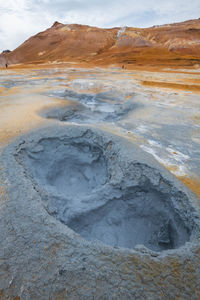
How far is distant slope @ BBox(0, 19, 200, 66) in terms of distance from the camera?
1089 inches

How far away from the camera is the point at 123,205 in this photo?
2646 millimetres

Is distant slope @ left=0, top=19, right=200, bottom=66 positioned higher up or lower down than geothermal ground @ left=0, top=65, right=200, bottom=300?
higher up

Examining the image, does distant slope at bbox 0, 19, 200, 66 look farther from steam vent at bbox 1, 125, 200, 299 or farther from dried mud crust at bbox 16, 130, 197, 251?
dried mud crust at bbox 16, 130, 197, 251

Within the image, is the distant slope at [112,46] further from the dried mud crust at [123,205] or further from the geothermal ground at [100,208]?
the dried mud crust at [123,205]

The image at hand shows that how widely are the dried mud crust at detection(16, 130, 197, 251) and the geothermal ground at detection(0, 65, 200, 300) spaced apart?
0.5 inches

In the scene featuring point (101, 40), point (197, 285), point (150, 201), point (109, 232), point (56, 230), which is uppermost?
point (101, 40)

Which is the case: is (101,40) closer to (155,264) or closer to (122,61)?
(122,61)

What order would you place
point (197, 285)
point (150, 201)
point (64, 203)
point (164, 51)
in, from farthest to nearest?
→ point (164, 51), point (150, 201), point (64, 203), point (197, 285)

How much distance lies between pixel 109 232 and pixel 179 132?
3005 millimetres

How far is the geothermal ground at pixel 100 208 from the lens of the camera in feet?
4.41

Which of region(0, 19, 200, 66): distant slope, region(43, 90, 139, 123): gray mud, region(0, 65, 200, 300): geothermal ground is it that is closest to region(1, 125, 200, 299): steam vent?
region(0, 65, 200, 300): geothermal ground

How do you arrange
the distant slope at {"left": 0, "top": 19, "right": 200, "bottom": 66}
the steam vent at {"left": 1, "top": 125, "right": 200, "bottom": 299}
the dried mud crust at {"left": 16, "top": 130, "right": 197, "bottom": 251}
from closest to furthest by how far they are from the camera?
1. the steam vent at {"left": 1, "top": 125, "right": 200, "bottom": 299}
2. the dried mud crust at {"left": 16, "top": 130, "right": 197, "bottom": 251}
3. the distant slope at {"left": 0, "top": 19, "right": 200, "bottom": 66}

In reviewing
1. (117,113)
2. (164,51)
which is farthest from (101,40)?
(117,113)

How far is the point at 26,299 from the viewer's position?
123cm
